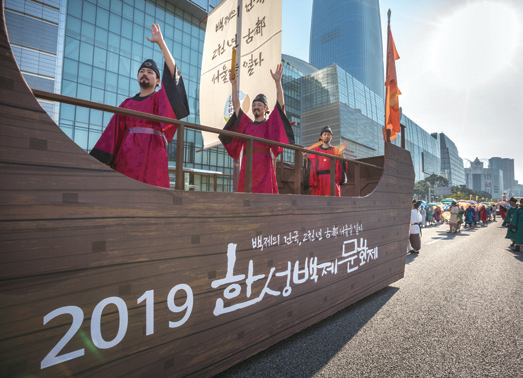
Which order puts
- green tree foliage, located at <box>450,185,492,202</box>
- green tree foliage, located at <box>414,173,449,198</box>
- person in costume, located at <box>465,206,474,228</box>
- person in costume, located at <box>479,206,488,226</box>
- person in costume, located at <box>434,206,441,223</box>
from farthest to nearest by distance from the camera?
green tree foliage, located at <box>414,173,449,198</box>
green tree foliage, located at <box>450,185,492,202</box>
person in costume, located at <box>434,206,441,223</box>
person in costume, located at <box>479,206,488,226</box>
person in costume, located at <box>465,206,474,228</box>

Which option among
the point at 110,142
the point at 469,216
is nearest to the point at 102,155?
the point at 110,142

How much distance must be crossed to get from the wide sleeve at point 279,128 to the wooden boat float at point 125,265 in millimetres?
674

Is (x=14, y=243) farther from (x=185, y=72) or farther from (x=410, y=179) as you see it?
(x=185, y=72)

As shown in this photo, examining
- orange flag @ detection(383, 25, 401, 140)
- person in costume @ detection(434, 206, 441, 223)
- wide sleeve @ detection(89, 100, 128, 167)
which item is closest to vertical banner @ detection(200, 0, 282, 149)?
orange flag @ detection(383, 25, 401, 140)

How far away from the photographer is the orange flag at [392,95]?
4.15 meters

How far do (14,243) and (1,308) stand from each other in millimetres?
265

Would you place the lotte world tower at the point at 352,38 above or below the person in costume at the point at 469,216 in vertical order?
above

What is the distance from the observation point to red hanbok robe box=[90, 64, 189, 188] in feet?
6.08

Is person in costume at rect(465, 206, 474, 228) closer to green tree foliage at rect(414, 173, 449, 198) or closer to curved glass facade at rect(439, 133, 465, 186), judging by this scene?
green tree foliage at rect(414, 173, 449, 198)

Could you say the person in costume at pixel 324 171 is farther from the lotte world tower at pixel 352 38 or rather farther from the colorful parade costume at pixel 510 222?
the lotte world tower at pixel 352 38

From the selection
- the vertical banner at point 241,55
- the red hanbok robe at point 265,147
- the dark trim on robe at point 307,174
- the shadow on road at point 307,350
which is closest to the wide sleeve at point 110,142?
the red hanbok robe at point 265,147

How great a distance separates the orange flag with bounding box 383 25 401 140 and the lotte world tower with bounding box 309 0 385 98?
290 ft

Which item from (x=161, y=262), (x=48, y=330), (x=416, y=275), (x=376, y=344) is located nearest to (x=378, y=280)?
(x=376, y=344)

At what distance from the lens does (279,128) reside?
264 centimetres
